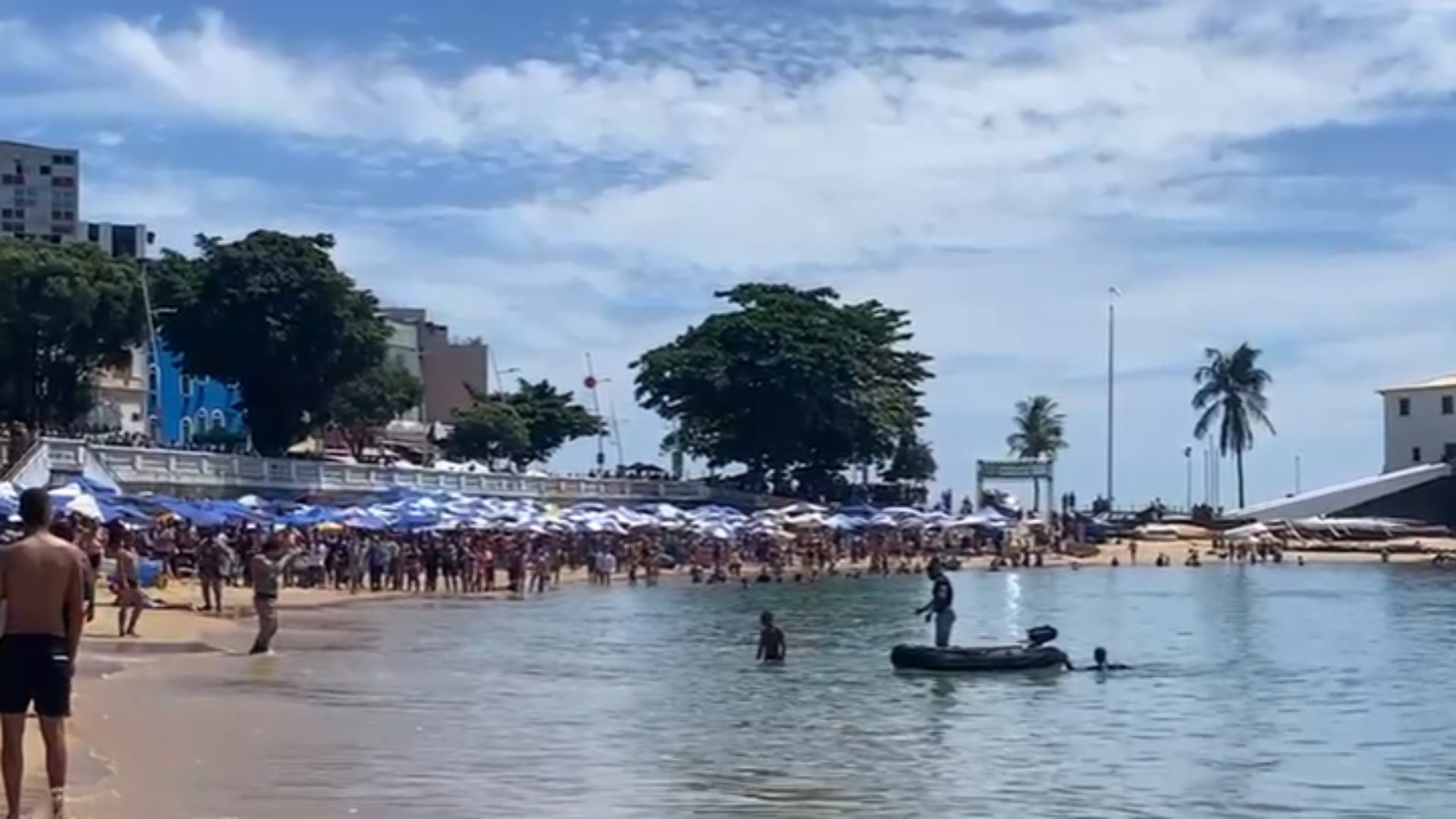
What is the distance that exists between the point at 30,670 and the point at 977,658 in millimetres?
23042

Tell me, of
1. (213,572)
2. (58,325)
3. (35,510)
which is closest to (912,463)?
(58,325)

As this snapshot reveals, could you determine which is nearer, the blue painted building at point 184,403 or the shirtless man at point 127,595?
the shirtless man at point 127,595

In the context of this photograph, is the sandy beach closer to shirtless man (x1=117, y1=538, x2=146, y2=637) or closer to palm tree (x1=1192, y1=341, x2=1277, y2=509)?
shirtless man (x1=117, y1=538, x2=146, y2=637)

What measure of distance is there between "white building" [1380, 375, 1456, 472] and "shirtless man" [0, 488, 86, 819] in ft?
379

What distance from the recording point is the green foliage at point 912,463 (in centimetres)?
11312

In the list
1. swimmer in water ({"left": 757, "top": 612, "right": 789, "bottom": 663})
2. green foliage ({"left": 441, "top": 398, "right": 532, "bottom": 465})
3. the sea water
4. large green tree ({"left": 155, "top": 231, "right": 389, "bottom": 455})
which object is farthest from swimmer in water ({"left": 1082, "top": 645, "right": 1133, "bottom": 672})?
green foliage ({"left": 441, "top": 398, "right": 532, "bottom": 465})

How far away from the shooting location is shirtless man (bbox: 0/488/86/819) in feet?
37.7

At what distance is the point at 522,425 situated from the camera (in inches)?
4289

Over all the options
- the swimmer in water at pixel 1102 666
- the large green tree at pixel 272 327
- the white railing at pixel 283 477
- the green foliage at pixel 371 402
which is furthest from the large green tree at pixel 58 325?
the swimmer in water at pixel 1102 666

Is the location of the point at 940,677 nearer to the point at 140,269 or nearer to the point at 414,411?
the point at 140,269

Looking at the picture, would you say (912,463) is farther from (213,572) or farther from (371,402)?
(213,572)

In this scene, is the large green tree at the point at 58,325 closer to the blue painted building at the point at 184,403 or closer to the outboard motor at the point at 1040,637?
the blue painted building at the point at 184,403

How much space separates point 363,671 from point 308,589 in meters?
23.0

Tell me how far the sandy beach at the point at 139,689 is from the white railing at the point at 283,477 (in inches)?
231
